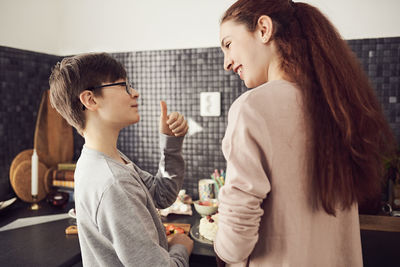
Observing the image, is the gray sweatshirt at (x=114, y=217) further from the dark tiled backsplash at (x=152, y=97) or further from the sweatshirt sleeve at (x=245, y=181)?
the dark tiled backsplash at (x=152, y=97)

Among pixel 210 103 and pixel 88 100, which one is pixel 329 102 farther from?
pixel 210 103

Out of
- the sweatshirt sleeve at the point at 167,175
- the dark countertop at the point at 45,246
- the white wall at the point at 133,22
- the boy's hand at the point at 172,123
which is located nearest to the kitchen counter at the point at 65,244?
the dark countertop at the point at 45,246

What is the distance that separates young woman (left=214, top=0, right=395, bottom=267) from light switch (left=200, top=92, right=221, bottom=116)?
98cm

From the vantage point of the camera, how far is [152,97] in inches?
69.4

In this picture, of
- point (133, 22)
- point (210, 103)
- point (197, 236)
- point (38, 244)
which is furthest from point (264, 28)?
point (133, 22)

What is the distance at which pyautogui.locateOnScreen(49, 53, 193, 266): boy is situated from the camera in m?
0.64

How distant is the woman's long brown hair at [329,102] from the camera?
0.60 metres

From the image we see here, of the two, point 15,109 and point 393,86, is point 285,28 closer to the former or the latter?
point 393,86

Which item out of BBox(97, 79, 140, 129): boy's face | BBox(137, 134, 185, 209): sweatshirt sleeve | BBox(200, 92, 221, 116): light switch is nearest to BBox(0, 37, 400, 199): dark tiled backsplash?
BBox(200, 92, 221, 116): light switch

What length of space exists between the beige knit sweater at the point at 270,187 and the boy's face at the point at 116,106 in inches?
12.5

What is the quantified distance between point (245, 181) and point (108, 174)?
32 cm

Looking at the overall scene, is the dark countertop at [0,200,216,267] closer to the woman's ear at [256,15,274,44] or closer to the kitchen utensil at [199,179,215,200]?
the kitchen utensil at [199,179,215,200]

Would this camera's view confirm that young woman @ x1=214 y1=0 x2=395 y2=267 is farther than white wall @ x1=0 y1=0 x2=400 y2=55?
No

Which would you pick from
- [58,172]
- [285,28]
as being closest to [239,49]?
[285,28]
